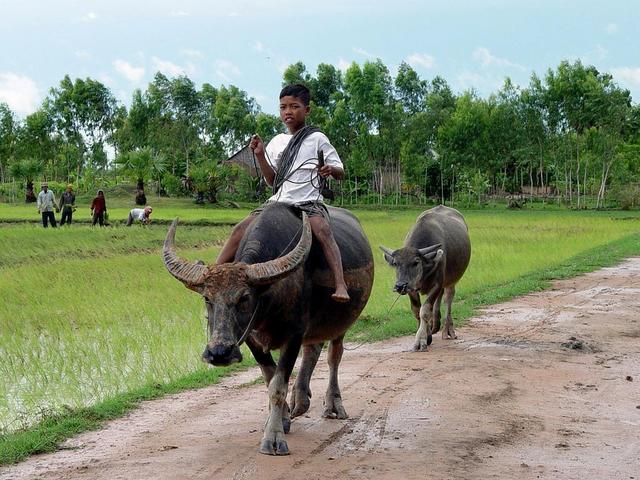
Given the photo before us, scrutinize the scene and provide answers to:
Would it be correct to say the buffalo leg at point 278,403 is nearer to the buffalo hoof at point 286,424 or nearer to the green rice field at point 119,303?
the buffalo hoof at point 286,424

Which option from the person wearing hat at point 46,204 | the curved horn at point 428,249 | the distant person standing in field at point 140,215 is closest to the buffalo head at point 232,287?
the curved horn at point 428,249

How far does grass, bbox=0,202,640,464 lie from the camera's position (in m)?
5.88

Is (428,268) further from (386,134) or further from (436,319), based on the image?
(386,134)

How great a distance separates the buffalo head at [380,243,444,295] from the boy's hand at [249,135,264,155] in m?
3.15

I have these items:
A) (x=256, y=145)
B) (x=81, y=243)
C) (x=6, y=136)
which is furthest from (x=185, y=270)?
(x=6, y=136)

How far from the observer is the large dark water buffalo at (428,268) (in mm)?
7680

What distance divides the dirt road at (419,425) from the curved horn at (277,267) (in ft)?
3.06

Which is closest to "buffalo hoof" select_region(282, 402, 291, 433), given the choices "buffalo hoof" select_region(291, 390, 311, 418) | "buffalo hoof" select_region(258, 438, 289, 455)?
"buffalo hoof" select_region(291, 390, 311, 418)

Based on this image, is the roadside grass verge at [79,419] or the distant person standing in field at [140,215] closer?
the roadside grass verge at [79,419]

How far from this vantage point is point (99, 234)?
17.3 m

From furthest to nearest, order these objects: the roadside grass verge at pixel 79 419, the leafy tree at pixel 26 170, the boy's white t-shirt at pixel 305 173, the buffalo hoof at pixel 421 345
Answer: the leafy tree at pixel 26 170 → the buffalo hoof at pixel 421 345 → the boy's white t-shirt at pixel 305 173 → the roadside grass verge at pixel 79 419

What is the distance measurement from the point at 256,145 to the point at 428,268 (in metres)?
3.59

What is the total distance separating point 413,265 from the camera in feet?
25.5

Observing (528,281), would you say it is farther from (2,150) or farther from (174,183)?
(2,150)
